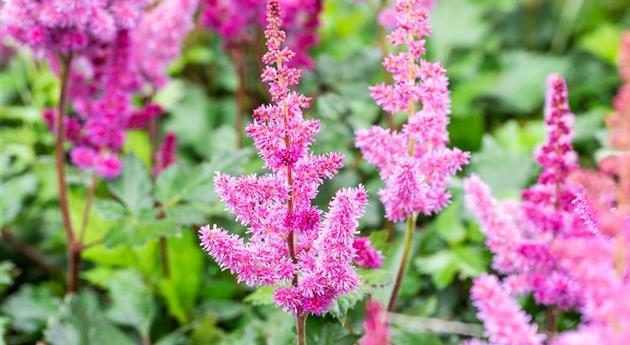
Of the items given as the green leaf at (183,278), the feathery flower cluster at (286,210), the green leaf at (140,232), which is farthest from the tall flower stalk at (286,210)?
the green leaf at (183,278)

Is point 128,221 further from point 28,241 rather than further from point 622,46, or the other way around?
point 622,46

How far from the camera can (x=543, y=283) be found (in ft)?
6.17

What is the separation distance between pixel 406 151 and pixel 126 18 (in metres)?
1.02

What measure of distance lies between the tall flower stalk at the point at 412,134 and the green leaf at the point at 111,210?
2.79ft

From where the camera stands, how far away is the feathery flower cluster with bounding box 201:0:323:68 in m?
2.84

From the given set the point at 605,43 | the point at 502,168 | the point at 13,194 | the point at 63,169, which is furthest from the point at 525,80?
the point at 13,194

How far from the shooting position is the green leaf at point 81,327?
7.48 feet

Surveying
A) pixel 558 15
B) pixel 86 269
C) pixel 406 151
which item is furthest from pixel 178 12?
pixel 558 15

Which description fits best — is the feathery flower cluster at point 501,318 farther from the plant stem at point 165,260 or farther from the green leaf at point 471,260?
the plant stem at point 165,260

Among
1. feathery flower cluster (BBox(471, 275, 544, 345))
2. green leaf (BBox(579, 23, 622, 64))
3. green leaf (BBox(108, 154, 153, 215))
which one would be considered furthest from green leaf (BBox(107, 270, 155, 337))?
green leaf (BBox(579, 23, 622, 64))

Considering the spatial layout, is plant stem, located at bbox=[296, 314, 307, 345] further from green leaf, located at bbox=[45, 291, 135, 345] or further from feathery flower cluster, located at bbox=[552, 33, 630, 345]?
green leaf, located at bbox=[45, 291, 135, 345]

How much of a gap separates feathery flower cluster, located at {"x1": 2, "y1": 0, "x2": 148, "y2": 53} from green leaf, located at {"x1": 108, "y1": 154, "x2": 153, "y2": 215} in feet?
1.25

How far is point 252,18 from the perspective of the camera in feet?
9.62

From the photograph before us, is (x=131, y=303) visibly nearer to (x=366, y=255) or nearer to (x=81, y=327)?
(x=81, y=327)
